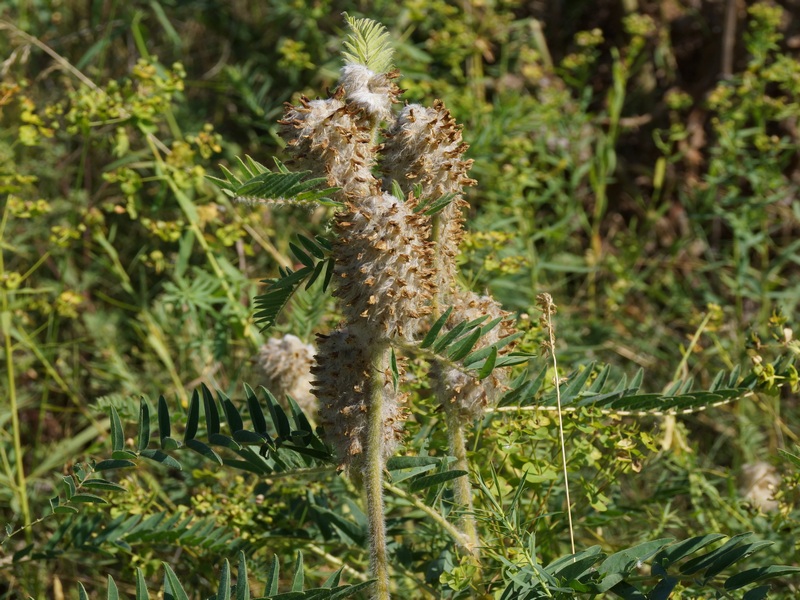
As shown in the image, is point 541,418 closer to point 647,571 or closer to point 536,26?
point 647,571

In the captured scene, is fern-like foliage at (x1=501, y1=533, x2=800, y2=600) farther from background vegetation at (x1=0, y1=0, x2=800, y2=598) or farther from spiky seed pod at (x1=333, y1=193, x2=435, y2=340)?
spiky seed pod at (x1=333, y1=193, x2=435, y2=340)

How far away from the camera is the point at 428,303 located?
1.61 m

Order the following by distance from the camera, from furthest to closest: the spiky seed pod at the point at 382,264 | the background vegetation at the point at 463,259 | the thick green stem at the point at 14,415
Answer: the thick green stem at the point at 14,415, the background vegetation at the point at 463,259, the spiky seed pod at the point at 382,264

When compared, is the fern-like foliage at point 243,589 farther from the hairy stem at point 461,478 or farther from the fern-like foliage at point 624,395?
the fern-like foliage at point 624,395

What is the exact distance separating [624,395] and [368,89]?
78 centimetres

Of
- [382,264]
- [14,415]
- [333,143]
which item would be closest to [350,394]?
[382,264]

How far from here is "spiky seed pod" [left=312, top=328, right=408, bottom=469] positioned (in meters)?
1.46

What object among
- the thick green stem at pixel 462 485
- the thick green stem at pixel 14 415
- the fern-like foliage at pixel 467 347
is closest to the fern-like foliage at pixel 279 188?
the fern-like foliage at pixel 467 347

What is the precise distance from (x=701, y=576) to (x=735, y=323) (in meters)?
1.74

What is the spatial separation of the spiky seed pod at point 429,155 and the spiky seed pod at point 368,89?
0.17 feet

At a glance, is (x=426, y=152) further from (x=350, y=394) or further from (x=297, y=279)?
(x=350, y=394)

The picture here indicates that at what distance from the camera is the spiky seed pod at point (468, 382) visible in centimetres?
156

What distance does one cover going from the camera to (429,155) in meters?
1.46

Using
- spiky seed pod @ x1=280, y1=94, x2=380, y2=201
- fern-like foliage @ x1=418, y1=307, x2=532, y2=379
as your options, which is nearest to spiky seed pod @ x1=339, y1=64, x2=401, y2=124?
spiky seed pod @ x1=280, y1=94, x2=380, y2=201
